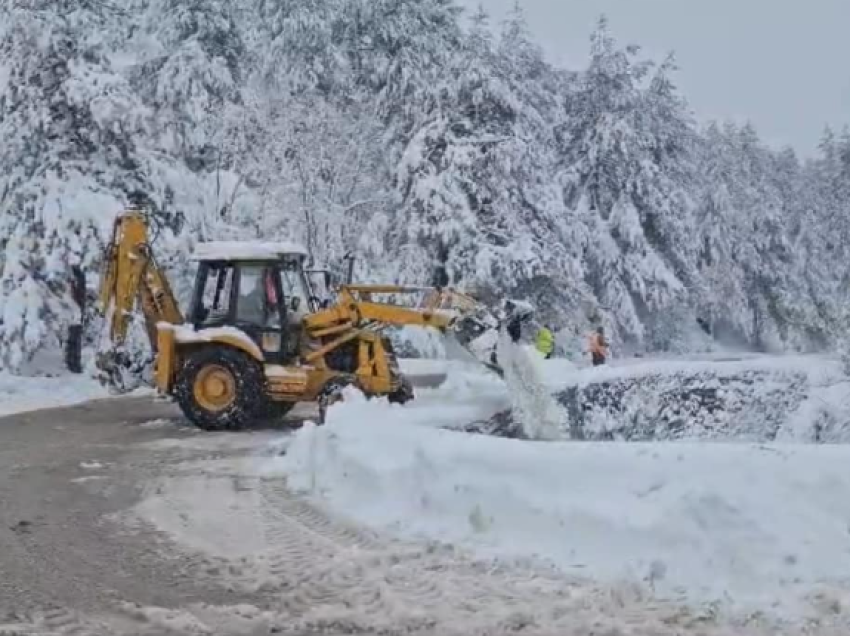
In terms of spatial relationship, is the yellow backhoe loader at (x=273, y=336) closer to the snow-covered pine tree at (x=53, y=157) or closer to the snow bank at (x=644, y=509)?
the snow-covered pine tree at (x=53, y=157)

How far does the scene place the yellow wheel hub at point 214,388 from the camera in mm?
14602

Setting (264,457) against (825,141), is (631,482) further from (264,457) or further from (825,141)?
(825,141)

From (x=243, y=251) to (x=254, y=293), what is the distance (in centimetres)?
Answer: 60

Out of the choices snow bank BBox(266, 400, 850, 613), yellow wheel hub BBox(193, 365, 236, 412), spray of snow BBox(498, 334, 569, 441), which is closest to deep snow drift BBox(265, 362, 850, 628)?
snow bank BBox(266, 400, 850, 613)

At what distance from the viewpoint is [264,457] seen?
1190 cm

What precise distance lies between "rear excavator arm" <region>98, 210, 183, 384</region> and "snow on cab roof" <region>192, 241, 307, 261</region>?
125cm

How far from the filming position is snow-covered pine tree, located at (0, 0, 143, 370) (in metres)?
19.8

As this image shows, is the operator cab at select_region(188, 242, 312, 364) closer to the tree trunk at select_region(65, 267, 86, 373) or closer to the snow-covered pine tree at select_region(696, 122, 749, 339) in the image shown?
the tree trunk at select_region(65, 267, 86, 373)

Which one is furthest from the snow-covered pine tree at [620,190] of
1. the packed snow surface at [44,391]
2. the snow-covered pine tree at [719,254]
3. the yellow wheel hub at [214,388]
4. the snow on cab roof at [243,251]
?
the yellow wheel hub at [214,388]

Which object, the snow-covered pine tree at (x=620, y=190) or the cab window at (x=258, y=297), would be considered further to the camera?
the snow-covered pine tree at (x=620, y=190)

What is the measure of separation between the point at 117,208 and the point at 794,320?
→ 13.1m

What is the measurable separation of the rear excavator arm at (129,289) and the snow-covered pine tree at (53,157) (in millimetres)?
4069

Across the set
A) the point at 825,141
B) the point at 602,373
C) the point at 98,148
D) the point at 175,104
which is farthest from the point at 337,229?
the point at 825,141

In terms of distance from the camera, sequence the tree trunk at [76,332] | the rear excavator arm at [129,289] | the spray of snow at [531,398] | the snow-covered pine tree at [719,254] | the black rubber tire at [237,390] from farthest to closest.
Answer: the snow-covered pine tree at [719,254] < the tree trunk at [76,332] < the rear excavator arm at [129,289] < the black rubber tire at [237,390] < the spray of snow at [531,398]
